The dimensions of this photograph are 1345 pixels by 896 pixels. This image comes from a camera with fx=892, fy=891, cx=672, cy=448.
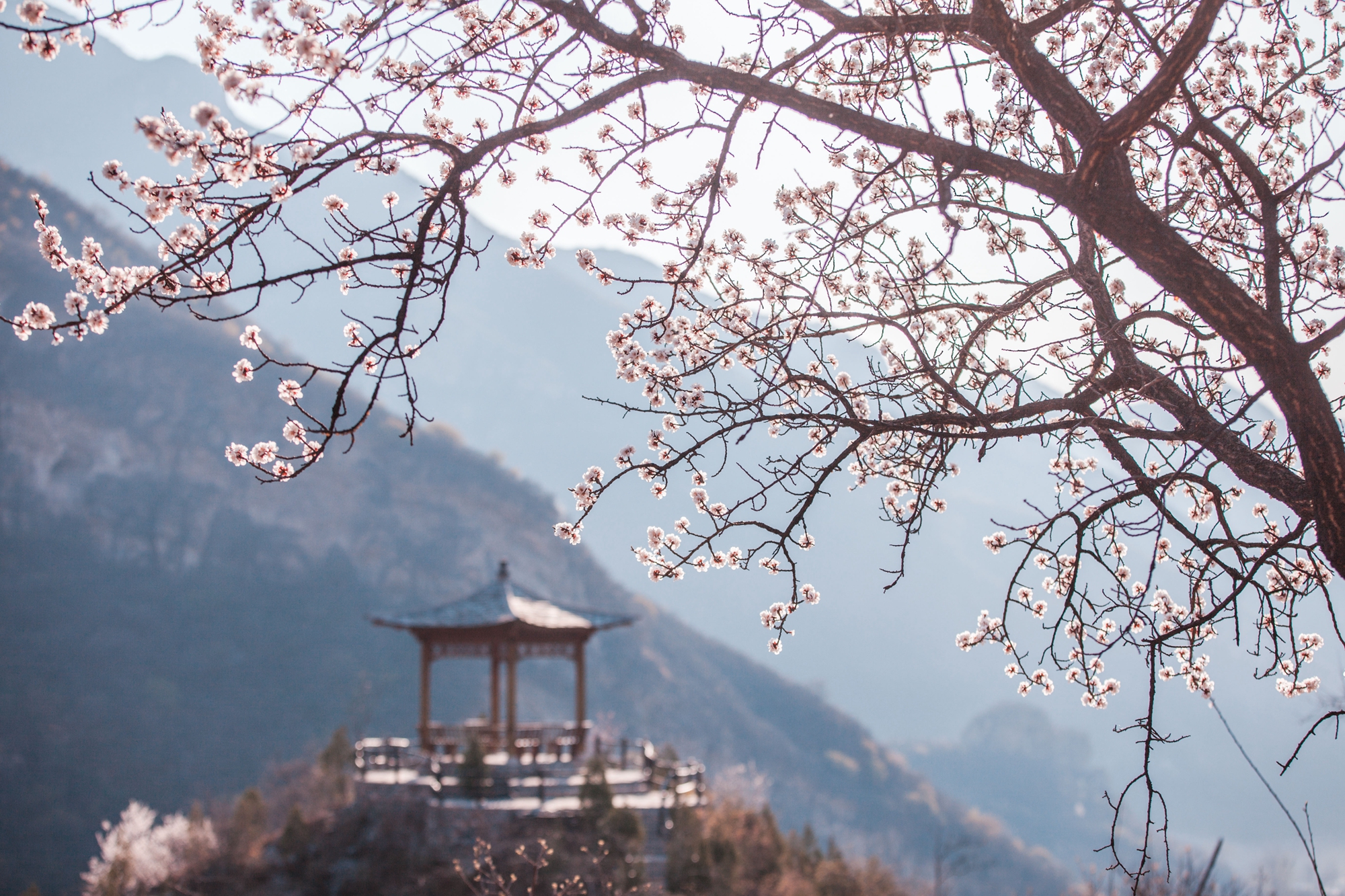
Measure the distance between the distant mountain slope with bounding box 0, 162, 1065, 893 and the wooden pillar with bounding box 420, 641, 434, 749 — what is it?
22.6 m

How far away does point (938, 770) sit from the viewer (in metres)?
101

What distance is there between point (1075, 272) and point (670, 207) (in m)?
1.69

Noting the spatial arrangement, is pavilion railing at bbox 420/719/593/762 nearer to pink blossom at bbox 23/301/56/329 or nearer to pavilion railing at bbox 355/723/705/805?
pavilion railing at bbox 355/723/705/805

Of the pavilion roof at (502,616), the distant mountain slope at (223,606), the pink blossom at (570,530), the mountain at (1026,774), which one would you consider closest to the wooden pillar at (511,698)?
the pavilion roof at (502,616)

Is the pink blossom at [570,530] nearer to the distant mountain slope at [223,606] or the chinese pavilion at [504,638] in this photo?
the chinese pavilion at [504,638]

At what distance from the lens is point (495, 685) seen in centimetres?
1537

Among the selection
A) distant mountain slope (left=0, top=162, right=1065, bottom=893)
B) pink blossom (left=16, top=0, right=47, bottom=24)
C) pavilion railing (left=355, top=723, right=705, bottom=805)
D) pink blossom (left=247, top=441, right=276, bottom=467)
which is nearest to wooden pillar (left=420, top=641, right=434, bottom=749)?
pavilion railing (left=355, top=723, right=705, bottom=805)

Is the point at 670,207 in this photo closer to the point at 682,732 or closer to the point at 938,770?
the point at 682,732

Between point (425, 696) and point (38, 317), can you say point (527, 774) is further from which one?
point (38, 317)

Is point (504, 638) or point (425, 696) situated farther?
point (425, 696)

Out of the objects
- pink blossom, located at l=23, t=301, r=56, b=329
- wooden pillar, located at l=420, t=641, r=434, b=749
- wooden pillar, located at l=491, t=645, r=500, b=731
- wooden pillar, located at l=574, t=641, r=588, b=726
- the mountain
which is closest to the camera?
pink blossom, located at l=23, t=301, r=56, b=329

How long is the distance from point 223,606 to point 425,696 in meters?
35.4

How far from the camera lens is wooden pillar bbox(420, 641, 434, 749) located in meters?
14.7

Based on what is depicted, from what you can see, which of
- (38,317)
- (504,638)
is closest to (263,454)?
(38,317)
